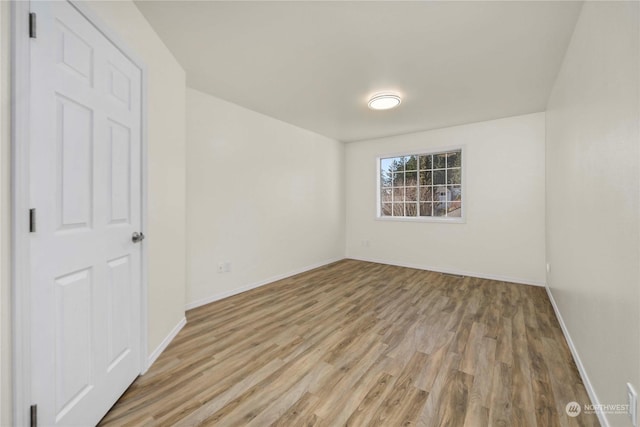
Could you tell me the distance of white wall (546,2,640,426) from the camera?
1.06m

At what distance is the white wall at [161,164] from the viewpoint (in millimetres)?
1707

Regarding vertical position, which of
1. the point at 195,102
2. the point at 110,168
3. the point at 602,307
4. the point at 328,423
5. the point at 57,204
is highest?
the point at 195,102

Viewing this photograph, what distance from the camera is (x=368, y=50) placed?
2227 mm

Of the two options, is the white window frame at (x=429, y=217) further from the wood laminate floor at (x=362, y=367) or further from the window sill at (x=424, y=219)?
the wood laminate floor at (x=362, y=367)

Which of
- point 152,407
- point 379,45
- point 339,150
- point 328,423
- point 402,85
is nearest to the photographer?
point 328,423

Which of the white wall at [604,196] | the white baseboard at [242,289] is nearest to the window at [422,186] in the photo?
the white baseboard at [242,289]

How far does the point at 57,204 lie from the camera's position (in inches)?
44.3

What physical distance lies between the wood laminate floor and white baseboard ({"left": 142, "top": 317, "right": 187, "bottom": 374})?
5 centimetres

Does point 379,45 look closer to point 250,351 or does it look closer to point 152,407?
point 250,351

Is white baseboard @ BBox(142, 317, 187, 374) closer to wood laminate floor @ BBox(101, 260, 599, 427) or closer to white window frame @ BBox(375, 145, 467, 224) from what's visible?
wood laminate floor @ BBox(101, 260, 599, 427)

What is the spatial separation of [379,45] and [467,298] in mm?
3012

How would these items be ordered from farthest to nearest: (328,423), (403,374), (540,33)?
(540,33), (403,374), (328,423)

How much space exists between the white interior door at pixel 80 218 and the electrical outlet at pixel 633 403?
2.34 m

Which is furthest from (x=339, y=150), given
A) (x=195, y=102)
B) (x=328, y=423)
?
(x=328, y=423)
